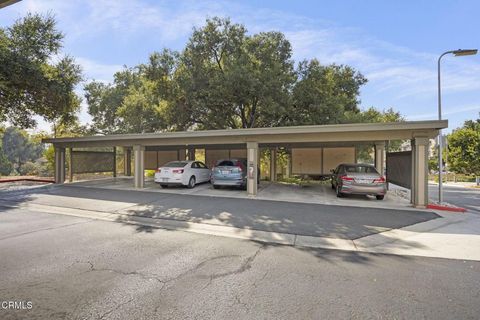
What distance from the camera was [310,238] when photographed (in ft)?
17.5

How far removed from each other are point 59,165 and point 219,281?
1587 cm

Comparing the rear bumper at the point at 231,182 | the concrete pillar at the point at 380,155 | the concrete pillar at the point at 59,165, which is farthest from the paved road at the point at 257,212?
the concrete pillar at the point at 380,155

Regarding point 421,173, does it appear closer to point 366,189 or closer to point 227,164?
point 366,189

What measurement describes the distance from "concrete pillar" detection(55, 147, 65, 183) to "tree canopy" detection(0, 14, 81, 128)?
256 cm

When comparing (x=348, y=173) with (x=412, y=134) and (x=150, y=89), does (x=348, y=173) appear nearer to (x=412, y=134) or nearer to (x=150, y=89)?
(x=412, y=134)

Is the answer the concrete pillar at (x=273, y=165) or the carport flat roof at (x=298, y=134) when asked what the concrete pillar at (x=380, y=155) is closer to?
the carport flat roof at (x=298, y=134)

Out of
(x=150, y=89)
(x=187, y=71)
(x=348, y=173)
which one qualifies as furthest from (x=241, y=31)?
(x=348, y=173)

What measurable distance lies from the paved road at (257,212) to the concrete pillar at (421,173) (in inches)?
36.0

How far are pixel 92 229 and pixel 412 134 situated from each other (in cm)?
981

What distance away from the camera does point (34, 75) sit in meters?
13.4

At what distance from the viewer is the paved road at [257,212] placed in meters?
6.10

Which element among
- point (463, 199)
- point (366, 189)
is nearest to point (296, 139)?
point (366, 189)

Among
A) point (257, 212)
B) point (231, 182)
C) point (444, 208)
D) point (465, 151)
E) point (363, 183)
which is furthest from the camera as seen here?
point (465, 151)

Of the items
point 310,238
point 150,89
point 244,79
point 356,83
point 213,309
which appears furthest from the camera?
point 356,83
